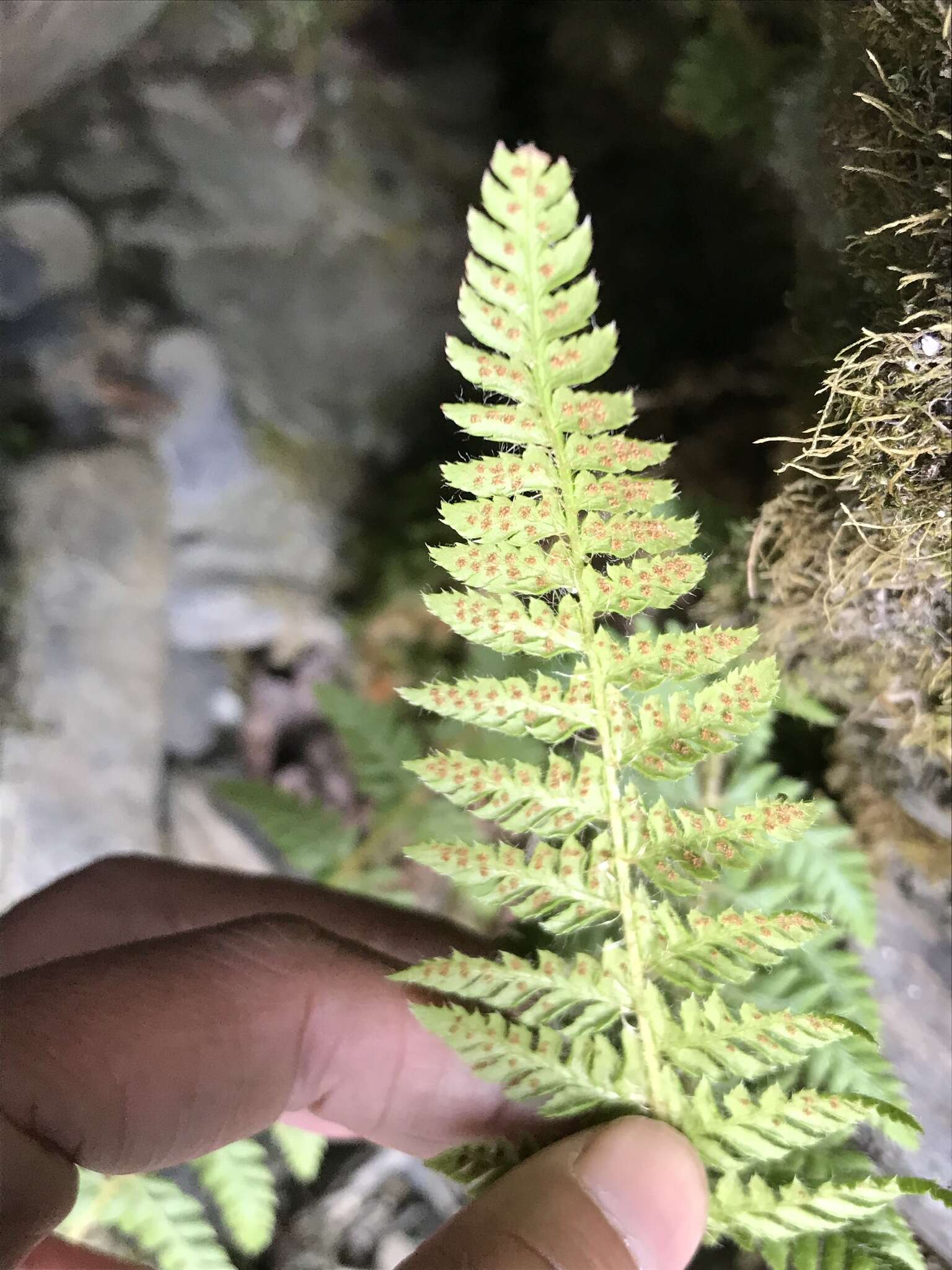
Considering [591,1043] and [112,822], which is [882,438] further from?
[112,822]

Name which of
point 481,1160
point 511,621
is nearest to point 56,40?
point 511,621

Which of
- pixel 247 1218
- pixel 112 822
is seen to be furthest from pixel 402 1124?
pixel 112 822

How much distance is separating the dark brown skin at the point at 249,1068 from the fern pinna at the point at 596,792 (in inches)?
5.4

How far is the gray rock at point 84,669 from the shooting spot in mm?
2797

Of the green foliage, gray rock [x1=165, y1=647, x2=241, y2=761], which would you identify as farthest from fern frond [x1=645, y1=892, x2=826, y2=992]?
gray rock [x1=165, y1=647, x2=241, y2=761]

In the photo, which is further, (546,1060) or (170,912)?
(170,912)

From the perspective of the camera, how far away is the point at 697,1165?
1.36m

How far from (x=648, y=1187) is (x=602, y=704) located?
0.79 metres

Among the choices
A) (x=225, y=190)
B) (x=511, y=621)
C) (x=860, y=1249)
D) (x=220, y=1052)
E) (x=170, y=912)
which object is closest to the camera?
(x=511, y=621)

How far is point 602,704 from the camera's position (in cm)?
124

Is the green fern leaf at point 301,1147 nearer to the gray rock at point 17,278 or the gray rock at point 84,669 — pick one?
the gray rock at point 84,669

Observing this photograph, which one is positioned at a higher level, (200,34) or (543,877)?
(200,34)

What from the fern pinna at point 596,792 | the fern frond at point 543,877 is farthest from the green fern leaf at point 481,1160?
the fern frond at point 543,877

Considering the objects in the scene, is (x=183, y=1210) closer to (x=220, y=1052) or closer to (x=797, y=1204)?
(x=220, y=1052)
